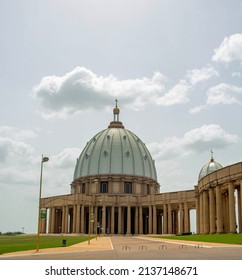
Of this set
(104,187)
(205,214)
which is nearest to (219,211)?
(205,214)

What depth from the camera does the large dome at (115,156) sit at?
12088cm

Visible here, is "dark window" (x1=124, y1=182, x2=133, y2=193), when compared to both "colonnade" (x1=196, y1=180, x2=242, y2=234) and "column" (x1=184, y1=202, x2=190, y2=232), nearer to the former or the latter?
"column" (x1=184, y1=202, x2=190, y2=232)

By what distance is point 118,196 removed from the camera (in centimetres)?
11331

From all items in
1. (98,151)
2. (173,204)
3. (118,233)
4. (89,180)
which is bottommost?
(118,233)

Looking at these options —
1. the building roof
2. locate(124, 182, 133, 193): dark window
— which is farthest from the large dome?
the building roof

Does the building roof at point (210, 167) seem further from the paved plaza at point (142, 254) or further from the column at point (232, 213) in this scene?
the paved plaza at point (142, 254)

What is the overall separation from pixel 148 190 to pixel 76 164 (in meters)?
25.6

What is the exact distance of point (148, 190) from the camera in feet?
402

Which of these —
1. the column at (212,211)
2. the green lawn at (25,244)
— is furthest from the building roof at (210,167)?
the green lawn at (25,244)

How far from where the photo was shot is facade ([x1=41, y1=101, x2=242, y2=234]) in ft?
348
